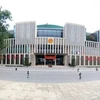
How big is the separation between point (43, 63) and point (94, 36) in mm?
31706

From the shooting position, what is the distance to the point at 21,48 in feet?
267

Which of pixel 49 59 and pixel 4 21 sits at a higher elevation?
pixel 4 21

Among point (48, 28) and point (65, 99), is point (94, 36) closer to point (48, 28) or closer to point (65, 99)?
point (48, 28)

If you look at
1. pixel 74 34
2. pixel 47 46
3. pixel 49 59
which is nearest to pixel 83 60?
pixel 74 34

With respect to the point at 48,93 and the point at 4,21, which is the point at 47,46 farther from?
the point at 48,93

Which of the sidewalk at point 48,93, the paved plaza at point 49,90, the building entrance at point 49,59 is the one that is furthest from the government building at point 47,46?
the sidewalk at point 48,93

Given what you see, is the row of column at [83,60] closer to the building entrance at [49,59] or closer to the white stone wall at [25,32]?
the building entrance at [49,59]

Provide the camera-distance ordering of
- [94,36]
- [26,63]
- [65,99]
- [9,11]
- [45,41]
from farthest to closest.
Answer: [94,36]
[45,41]
[26,63]
[9,11]
[65,99]

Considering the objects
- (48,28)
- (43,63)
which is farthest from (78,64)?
(48,28)

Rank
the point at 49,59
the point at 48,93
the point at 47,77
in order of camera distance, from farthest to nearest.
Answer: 1. the point at 49,59
2. the point at 47,77
3. the point at 48,93

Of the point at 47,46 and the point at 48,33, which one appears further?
the point at 48,33

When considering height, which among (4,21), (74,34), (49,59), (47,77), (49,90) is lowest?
(47,77)

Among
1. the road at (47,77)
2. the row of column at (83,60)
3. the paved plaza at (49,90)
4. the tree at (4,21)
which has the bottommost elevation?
the road at (47,77)

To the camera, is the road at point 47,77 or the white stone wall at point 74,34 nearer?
the road at point 47,77
